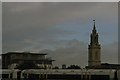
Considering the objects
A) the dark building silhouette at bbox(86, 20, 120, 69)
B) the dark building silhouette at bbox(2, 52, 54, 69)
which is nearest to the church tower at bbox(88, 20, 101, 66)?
the dark building silhouette at bbox(86, 20, 120, 69)

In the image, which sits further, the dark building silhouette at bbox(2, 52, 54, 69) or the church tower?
the dark building silhouette at bbox(2, 52, 54, 69)

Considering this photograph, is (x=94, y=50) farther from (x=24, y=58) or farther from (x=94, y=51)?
(x=24, y=58)

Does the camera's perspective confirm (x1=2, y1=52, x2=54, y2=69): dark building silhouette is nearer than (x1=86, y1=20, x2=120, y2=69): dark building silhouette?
No

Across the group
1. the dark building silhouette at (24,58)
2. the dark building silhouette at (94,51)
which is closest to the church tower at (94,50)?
the dark building silhouette at (94,51)

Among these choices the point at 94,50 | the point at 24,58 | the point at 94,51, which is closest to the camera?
the point at 94,50

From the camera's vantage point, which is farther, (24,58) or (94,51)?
(24,58)

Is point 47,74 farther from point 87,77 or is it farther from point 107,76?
point 107,76

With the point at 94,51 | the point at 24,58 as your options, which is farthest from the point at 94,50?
the point at 24,58

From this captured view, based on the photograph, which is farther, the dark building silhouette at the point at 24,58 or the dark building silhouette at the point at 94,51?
the dark building silhouette at the point at 24,58

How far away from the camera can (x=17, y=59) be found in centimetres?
8644

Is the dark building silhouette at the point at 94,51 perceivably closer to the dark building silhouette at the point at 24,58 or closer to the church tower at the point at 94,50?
the church tower at the point at 94,50

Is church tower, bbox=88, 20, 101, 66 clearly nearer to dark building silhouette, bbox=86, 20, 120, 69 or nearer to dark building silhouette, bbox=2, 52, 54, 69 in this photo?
dark building silhouette, bbox=86, 20, 120, 69

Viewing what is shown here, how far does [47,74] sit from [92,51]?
23113 mm

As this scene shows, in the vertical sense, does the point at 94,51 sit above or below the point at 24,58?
above
